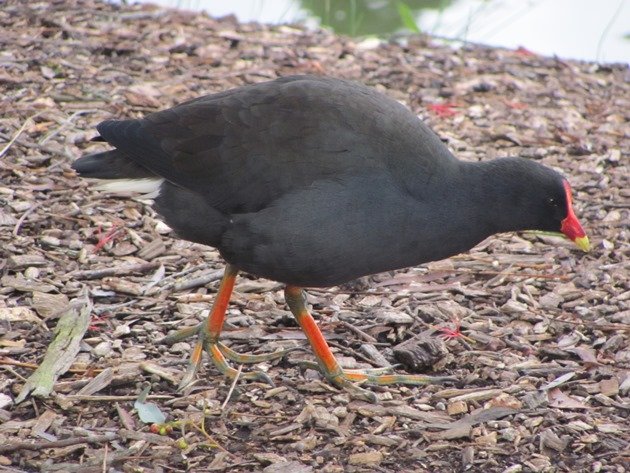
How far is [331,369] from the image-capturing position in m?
5.11

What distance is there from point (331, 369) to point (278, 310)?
28.3 inches

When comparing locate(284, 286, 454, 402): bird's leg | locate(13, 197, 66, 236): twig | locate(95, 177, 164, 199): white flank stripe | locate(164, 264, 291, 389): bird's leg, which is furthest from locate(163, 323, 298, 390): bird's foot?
locate(13, 197, 66, 236): twig

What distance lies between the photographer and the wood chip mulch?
14.9ft

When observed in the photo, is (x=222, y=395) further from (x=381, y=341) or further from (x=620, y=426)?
(x=620, y=426)

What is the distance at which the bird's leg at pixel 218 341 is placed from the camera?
5074 millimetres

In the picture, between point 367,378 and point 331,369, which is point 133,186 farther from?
point 367,378

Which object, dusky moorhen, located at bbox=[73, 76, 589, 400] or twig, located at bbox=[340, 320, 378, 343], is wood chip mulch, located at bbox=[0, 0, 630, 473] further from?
dusky moorhen, located at bbox=[73, 76, 589, 400]

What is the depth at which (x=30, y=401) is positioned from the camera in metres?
4.61

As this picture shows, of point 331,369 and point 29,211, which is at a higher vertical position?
point 29,211

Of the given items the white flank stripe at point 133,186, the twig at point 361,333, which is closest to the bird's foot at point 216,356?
the twig at point 361,333

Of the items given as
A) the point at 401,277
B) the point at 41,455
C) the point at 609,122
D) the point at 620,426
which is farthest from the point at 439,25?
the point at 41,455

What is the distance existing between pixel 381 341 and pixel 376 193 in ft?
3.79

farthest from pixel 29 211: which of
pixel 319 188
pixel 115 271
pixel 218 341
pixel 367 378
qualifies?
pixel 367 378

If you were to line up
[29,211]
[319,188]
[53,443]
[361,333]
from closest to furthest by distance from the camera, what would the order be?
1. [53,443]
2. [319,188]
3. [361,333]
4. [29,211]
